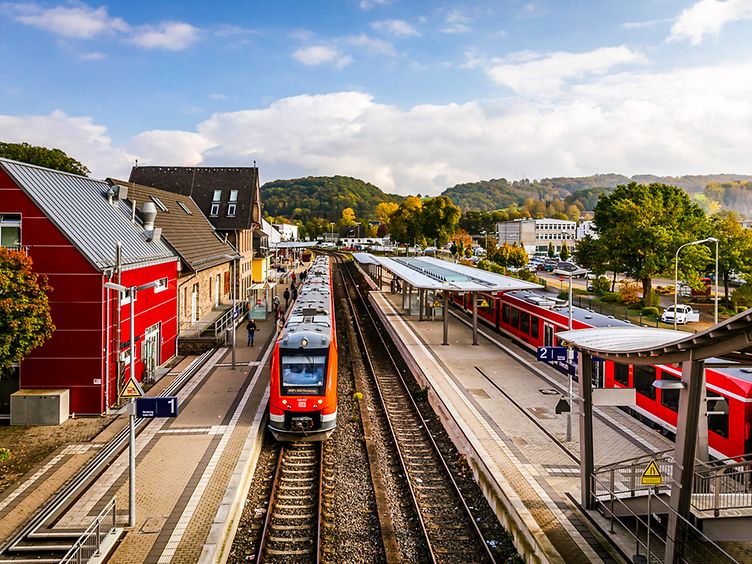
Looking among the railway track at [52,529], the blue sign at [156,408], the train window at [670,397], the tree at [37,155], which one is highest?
the tree at [37,155]

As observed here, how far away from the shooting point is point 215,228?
39.5 meters

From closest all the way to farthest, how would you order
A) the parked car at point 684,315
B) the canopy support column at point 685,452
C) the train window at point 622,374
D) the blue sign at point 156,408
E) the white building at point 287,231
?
the canopy support column at point 685,452, the blue sign at point 156,408, the train window at point 622,374, the parked car at point 684,315, the white building at point 287,231

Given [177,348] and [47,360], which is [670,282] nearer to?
[177,348]

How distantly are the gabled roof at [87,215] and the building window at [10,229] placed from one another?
81 centimetres

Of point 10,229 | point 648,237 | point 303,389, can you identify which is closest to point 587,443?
point 303,389

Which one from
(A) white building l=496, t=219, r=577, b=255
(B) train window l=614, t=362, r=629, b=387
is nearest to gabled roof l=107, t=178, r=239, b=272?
(B) train window l=614, t=362, r=629, b=387

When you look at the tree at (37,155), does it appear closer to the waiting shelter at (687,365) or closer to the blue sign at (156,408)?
the blue sign at (156,408)

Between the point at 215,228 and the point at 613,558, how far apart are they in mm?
34855

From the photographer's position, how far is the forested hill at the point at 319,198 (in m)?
168

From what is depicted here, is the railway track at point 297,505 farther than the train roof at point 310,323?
No

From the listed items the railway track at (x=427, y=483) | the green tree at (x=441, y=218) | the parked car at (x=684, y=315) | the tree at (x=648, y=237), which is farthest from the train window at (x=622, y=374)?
the green tree at (x=441, y=218)

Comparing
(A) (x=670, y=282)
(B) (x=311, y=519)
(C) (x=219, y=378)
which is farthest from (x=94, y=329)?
(A) (x=670, y=282)

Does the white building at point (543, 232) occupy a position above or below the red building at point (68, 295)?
above

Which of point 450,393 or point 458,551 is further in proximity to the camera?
point 450,393
